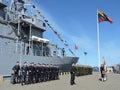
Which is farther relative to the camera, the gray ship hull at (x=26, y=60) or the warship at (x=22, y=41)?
the warship at (x=22, y=41)

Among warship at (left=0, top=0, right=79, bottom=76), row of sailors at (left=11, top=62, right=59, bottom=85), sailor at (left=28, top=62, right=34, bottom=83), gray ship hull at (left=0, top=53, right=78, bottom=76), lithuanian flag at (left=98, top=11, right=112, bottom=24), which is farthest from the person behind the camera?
lithuanian flag at (left=98, top=11, right=112, bottom=24)

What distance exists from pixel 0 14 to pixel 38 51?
7.60 meters

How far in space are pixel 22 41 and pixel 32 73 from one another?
470 inches

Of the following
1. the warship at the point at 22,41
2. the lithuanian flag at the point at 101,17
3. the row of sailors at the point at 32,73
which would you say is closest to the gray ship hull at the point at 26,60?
the warship at the point at 22,41

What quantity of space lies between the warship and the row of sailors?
17.8ft

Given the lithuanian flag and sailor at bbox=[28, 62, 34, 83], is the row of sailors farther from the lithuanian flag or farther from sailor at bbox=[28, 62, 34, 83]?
the lithuanian flag

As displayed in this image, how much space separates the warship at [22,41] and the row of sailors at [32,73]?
5.43 m

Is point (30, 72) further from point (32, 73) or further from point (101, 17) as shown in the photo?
point (101, 17)

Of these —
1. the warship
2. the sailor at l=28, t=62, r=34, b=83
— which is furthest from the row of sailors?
the warship

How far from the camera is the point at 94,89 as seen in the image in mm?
13203

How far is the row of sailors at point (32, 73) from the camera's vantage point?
16844 mm

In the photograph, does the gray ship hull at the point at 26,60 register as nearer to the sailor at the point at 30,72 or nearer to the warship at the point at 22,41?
the warship at the point at 22,41

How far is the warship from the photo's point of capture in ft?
81.5

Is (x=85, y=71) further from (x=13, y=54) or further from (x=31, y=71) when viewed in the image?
(x=31, y=71)
